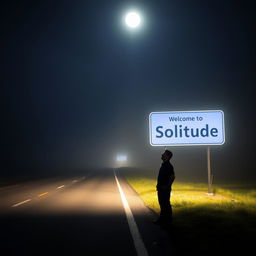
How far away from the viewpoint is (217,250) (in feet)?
19.2

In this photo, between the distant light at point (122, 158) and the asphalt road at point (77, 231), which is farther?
the distant light at point (122, 158)

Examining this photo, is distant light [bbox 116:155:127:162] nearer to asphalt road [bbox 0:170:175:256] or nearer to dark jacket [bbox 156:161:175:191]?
asphalt road [bbox 0:170:175:256]

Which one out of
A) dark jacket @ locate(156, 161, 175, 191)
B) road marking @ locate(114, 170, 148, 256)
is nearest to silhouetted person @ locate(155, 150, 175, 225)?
dark jacket @ locate(156, 161, 175, 191)

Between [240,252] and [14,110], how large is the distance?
150m

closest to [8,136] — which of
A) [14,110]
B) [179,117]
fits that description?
[14,110]

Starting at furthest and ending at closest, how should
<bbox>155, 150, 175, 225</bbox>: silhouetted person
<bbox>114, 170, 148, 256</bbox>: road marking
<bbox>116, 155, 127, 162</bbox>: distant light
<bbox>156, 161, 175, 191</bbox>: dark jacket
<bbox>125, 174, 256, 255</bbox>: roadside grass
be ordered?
1. <bbox>116, 155, 127, 162</bbox>: distant light
2. <bbox>156, 161, 175, 191</bbox>: dark jacket
3. <bbox>155, 150, 175, 225</bbox>: silhouetted person
4. <bbox>125, 174, 256, 255</bbox>: roadside grass
5. <bbox>114, 170, 148, 256</bbox>: road marking

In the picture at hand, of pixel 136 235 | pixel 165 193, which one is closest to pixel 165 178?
pixel 165 193

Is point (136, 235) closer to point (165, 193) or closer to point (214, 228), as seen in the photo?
point (165, 193)

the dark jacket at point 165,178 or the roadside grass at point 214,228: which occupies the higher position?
the dark jacket at point 165,178

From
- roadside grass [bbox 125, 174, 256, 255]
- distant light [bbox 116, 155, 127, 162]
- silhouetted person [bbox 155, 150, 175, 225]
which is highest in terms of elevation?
silhouetted person [bbox 155, 150, 175, 225]

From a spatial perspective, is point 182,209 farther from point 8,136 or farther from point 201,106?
point 8,136

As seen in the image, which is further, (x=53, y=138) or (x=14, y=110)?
(x=53, y=138)

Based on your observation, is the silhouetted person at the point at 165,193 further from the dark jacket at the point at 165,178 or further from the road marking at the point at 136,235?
the road marking at the point at 136,235

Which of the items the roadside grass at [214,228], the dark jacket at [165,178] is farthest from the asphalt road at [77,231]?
the dark jacket at [165,178]
